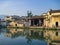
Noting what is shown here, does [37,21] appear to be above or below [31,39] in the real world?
above

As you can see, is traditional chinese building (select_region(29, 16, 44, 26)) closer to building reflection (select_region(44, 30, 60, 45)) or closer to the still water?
the still water

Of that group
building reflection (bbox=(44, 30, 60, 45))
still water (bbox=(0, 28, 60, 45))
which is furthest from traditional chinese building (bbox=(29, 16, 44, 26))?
building reflection (bbox=(44, 30, 60, 45))

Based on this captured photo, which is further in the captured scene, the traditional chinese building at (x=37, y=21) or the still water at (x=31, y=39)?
the traditional chinese building at (x=37, y=21)

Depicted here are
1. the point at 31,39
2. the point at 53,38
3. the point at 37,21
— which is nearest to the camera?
the point at 53,38

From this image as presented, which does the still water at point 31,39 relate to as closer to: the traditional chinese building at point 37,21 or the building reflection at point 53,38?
the building reflection at point 53,38

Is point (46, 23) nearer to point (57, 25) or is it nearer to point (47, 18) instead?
point (47, 18)

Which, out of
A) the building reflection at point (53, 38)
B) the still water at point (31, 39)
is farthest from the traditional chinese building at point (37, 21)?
the building reflection at point (53, 38)

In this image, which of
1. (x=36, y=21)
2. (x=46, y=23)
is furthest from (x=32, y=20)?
(x=46, y=23)

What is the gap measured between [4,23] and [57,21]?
22241 millimetres

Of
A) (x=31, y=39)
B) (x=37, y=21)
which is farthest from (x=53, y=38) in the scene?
(x=37, y=21)

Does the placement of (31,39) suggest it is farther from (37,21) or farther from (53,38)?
(37,21)

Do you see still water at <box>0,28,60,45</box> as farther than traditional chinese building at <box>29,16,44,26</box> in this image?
No

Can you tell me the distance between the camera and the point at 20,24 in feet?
134

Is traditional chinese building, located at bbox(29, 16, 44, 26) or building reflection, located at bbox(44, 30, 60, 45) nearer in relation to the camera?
building reflection, located at bbox(44, 30, 60, 45)
